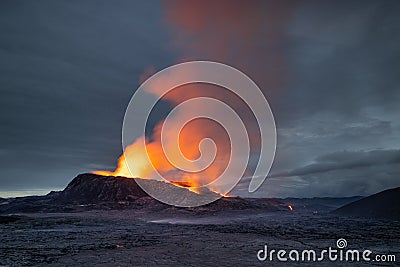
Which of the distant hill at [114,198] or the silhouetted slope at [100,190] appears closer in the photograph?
the distant hill at [114,198]

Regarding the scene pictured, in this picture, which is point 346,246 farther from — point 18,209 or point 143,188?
point 143,188

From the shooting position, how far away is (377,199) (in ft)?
557

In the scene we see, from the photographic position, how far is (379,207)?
511 feet

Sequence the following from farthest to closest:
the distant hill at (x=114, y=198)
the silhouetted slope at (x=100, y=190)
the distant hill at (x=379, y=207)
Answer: the silhouetted slope at (x=100, y=190), the distant hill at (x=379, y=207), the distant hill at (x=114, y=198)

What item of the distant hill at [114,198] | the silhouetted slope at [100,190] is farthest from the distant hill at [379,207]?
the silhouetted slope at [100,190]

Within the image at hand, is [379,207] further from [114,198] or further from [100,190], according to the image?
[100,190]

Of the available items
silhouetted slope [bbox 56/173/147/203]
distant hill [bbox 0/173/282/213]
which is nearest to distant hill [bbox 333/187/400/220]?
distant hill [bbox 0/173/282/213]

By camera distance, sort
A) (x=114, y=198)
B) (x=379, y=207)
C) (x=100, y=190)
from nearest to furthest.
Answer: (x=114, y=198) → (x=379, y=207) → (x=100, y=190)

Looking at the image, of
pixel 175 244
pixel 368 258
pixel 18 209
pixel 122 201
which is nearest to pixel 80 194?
pixel 122 201

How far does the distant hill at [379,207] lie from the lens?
140 m

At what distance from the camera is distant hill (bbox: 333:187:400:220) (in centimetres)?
14038

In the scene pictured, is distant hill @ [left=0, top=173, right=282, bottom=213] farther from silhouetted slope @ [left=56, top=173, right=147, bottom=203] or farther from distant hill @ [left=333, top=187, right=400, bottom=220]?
distant hill @ [left=333, top=187, right=400, bottom=220]

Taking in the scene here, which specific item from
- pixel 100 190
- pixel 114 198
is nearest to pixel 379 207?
pixel 114 198

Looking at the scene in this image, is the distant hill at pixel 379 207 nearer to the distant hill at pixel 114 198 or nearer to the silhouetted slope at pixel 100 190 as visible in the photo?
the distant hill at pixel 114 198
